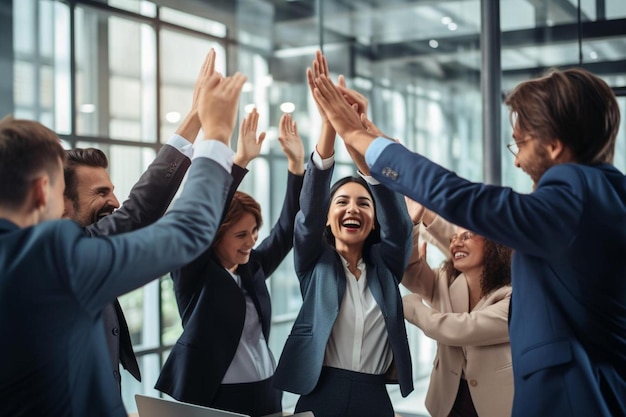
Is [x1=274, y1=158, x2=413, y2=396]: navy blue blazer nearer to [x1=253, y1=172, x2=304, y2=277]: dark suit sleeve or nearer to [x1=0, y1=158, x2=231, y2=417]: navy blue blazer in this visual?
[x1=253, y1=172, x2=304, y2=277]: dark suit sleeve

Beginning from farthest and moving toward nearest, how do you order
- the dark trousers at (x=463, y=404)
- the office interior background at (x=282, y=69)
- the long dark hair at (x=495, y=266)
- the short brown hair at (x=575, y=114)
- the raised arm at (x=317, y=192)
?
the office interior background at (x=282, y=69) → the long dark hair at (x=495, y=266) → the dark trousers at (x=463, y=404) → the raised arm at (x=317, y=192) → the short brown hair at (x=575, y=114)

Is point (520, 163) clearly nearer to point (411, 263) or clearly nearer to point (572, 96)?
point (572, 96)

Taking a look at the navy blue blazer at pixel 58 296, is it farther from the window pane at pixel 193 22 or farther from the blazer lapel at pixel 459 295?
the window pane at pixel 193 22

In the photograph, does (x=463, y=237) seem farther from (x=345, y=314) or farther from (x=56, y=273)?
(x=56, y=273)

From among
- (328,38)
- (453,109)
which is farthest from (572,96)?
(328,38)

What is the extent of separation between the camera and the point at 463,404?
2.73 m

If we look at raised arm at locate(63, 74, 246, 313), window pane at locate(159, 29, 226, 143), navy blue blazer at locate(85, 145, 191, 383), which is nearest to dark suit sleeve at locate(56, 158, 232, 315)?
raised arm at locate(63, 74, 246, 313)

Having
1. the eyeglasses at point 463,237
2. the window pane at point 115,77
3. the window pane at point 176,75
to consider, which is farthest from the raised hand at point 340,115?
the window pane at point 176,75

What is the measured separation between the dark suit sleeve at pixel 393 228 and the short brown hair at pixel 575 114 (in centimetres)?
81

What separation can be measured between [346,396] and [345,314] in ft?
0.84

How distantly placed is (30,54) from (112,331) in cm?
248

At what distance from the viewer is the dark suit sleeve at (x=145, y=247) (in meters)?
1.20

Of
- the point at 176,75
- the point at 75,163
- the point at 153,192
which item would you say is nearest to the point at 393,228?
the point at 153,192

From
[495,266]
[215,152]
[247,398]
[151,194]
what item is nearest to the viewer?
[215,152]
